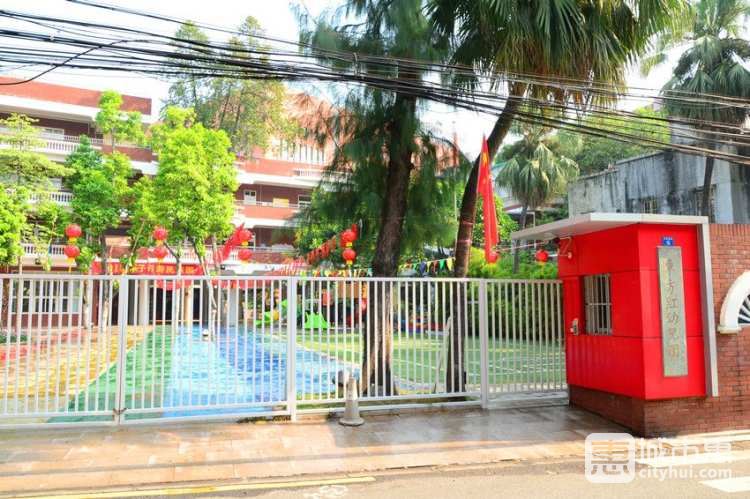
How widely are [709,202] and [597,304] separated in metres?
13.5

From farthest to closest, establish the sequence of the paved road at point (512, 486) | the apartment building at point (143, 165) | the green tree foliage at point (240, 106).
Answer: the green tree foliage at point (240, 106)
the apartment building at point (143, 165)
the paved road at point (512, 486)

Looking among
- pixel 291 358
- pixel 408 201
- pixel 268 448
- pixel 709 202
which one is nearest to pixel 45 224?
pixel 408 201

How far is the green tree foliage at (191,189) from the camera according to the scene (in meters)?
21.2

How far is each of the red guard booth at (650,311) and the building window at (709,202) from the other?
13052 mm

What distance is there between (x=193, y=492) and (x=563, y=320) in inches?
254

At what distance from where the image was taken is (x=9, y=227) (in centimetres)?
1794

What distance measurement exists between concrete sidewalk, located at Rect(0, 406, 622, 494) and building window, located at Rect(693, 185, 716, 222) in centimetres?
1427

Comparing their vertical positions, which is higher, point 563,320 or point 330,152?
point 330,152

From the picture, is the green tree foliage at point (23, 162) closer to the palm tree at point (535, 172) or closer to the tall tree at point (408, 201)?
the tall tree at point (408, 201)

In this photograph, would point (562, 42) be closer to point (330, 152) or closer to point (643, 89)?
point (643, 89)

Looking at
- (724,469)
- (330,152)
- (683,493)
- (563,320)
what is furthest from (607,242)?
(330,152)

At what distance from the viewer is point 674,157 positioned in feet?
67.5

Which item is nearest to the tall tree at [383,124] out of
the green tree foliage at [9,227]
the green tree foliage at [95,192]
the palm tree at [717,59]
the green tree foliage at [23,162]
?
the palm tree at [717,59]

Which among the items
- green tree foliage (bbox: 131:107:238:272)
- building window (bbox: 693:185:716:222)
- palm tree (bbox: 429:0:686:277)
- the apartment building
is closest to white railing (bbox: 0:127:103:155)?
the apartment building
